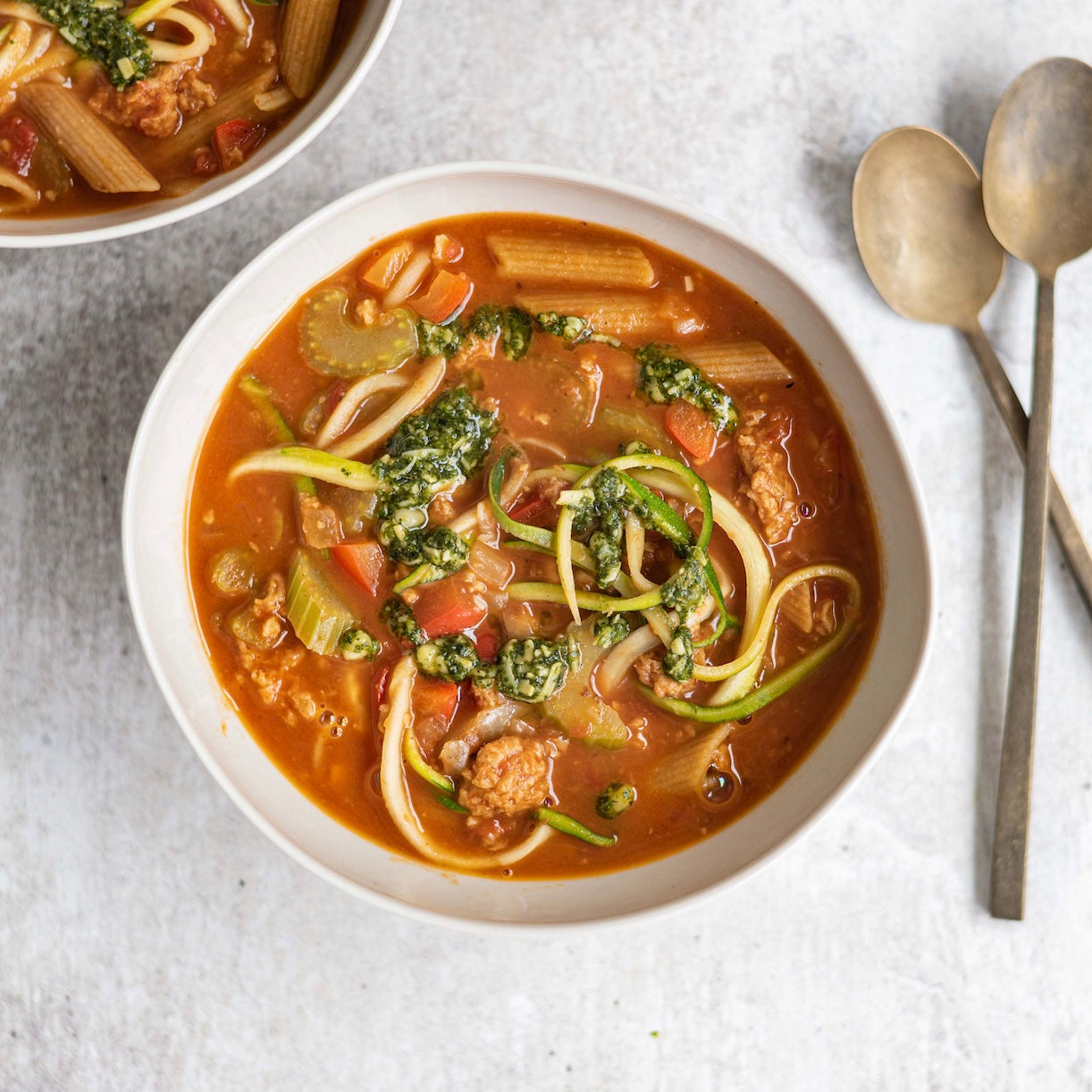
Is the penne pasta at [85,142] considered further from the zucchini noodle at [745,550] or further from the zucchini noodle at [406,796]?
the zucchini noodle at [745,550]

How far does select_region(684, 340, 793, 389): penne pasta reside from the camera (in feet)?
12.2

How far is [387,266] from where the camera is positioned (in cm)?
372

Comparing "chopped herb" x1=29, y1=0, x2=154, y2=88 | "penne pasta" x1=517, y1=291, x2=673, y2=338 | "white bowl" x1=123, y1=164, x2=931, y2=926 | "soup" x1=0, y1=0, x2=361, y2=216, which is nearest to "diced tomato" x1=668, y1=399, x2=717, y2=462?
"penne pasta" x1=517, y1=291, x2=673, y2=338

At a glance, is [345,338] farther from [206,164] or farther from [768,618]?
[768,618]

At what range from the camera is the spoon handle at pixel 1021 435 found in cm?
415

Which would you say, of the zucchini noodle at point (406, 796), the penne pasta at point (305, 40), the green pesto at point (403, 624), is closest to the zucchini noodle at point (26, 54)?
the penne pasta at point (305, 40)

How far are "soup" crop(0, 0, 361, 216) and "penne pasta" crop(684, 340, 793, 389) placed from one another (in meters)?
1.83

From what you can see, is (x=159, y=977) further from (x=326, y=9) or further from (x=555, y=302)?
(x=326, y=9)

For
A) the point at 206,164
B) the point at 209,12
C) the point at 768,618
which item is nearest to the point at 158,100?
the point at 206,164

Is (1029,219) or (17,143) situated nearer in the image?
(17,143)

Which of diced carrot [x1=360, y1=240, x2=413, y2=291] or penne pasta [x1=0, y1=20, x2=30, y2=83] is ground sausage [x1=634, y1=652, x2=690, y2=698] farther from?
penne pasta [x1=0, y1=20, x2=30, y2=83]

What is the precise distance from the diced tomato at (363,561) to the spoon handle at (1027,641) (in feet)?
8.81

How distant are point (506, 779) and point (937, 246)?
2.89m

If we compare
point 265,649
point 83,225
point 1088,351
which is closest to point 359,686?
point 265,649
